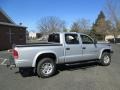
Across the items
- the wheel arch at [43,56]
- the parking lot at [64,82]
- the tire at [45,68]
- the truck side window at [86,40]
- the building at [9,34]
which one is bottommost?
the parking lot at [64,82]

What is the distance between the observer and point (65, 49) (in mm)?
8859

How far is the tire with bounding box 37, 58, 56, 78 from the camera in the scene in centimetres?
808

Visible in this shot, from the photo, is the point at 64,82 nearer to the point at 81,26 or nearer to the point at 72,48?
the point at 72,48

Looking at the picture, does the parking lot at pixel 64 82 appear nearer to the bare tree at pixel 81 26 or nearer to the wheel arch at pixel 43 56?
the wheel arch at pixel 43 56

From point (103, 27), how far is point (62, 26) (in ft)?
89.5

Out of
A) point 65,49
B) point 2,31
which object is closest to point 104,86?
point 65,49

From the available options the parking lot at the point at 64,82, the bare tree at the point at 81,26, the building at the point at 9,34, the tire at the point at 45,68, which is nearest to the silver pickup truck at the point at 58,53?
the tire at the point at 45,68

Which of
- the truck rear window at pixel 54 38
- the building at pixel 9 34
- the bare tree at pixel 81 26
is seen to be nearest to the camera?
the truck rear window at pixel 54 38

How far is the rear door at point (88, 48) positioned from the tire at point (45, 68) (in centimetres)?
211

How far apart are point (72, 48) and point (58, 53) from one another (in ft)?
2.93

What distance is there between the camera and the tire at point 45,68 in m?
8.08

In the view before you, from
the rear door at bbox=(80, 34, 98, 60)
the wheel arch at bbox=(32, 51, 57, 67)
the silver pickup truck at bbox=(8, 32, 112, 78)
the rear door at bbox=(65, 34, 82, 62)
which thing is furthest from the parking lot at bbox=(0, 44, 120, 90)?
the rear door at bbox=(80, 34, 98, 60)

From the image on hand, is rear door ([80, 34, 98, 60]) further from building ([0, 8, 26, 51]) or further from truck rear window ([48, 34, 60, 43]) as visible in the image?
building ([0, 8, 26, 51])

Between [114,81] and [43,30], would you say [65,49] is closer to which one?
[114,81]
